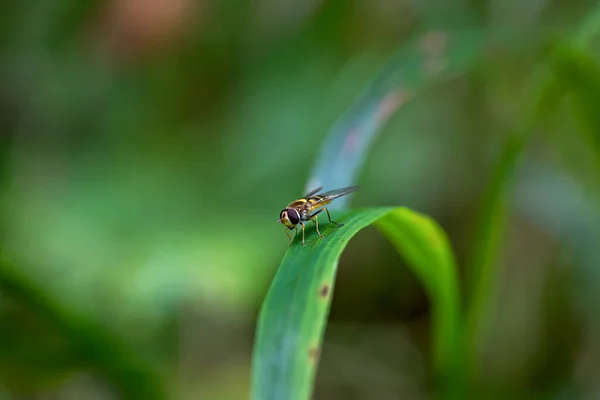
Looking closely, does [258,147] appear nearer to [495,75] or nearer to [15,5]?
[495,75]

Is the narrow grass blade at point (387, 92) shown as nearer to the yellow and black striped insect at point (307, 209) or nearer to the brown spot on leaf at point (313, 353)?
the yellow and black striped insect at point (307, 209)

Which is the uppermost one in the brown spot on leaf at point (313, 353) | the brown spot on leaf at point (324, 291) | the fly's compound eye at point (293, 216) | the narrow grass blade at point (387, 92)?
the narrow grass blade at point (387, 92)

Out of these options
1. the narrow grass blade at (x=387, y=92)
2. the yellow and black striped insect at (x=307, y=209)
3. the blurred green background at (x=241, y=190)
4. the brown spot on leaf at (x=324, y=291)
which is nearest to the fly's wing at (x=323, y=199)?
the yellow and black striped insect at (x=307, y=209)

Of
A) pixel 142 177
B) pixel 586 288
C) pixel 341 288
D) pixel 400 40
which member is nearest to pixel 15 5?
pixel 142 177

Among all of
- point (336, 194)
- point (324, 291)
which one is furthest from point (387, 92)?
point (324, 291)

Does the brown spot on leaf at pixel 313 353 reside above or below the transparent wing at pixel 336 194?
below

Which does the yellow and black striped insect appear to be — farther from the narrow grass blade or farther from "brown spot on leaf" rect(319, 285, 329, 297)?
"brown spot on leaf" rect(319, 285, 329, 297)

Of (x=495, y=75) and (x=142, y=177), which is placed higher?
(x=142, y=177)

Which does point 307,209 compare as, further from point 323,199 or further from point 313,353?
point 313,353
